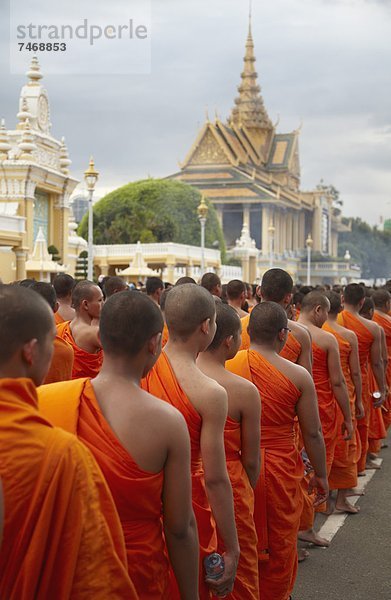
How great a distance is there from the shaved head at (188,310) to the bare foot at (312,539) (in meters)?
2.74

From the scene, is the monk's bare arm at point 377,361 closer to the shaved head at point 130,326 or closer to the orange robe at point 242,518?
the orange robe at point 242,518

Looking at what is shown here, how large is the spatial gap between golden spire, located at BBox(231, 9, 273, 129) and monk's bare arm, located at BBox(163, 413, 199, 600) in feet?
249

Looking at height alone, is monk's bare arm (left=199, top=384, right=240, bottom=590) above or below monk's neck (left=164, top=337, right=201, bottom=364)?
below

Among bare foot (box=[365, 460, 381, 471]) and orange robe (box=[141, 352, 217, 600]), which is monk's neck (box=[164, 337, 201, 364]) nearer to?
orange robe (box=[141, 352, 217, 600])

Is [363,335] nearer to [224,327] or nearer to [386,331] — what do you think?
[386,331]

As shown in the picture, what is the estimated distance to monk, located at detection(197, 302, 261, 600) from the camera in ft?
12.2

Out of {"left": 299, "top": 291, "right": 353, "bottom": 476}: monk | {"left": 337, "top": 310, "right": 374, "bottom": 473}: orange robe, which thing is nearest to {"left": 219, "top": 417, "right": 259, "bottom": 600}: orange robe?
{"left": 299, "top": 291, "right": 353, "bottom": 476}: monk

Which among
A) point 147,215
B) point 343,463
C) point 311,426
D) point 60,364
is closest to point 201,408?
point 60,364

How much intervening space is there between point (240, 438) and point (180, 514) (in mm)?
1129

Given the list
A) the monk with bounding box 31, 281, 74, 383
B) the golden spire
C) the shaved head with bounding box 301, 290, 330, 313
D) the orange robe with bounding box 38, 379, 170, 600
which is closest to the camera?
the orange robe with bounding box 38, 379, 170, 600

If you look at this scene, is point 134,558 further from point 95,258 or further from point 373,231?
point 373,231

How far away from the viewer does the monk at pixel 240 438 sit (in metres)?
3.73

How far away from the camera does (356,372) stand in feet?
22.8

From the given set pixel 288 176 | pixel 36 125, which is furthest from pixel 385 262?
pixel 36 125
